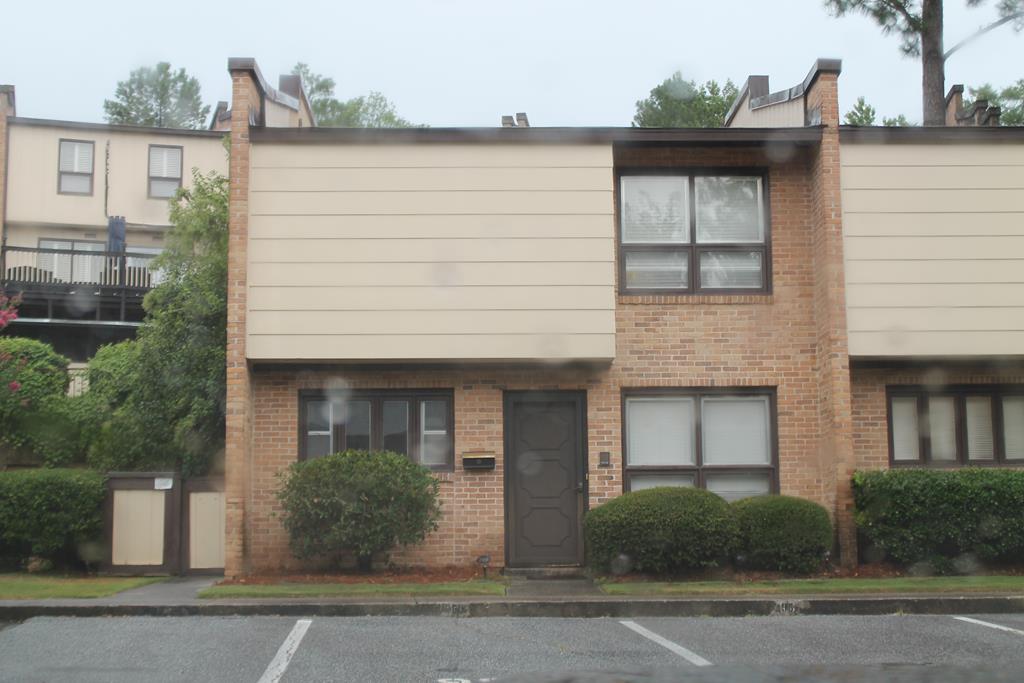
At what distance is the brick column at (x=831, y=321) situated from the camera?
1344 centimetres

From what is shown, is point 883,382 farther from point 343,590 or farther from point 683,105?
point 683,105

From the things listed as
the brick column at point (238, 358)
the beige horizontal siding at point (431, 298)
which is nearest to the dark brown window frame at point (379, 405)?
the brick column at point (238, 358)

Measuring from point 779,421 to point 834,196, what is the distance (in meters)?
2.99

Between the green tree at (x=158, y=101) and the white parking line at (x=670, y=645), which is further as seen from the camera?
the green tree at (x=158, y=101)

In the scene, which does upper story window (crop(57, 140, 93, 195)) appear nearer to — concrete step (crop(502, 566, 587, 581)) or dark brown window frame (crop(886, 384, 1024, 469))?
concrete step (crop(502, 566, 587, 581))

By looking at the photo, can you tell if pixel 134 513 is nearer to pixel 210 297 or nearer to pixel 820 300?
pixel 210 297

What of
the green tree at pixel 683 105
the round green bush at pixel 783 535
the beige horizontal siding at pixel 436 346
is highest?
the green tree at pixel 683 105

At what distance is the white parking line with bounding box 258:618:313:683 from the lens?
25.1ft

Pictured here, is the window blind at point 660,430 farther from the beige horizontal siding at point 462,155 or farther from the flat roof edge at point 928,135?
the flat roof edge at point 928,135

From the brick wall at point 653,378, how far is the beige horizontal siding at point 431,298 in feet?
2.87

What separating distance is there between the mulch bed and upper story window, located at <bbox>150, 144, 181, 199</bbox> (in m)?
23.0

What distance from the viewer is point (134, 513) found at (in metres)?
14.0

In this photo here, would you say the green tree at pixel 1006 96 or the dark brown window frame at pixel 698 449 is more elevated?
the green tree at pixel 1006 96

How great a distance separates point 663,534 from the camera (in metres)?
12.4
